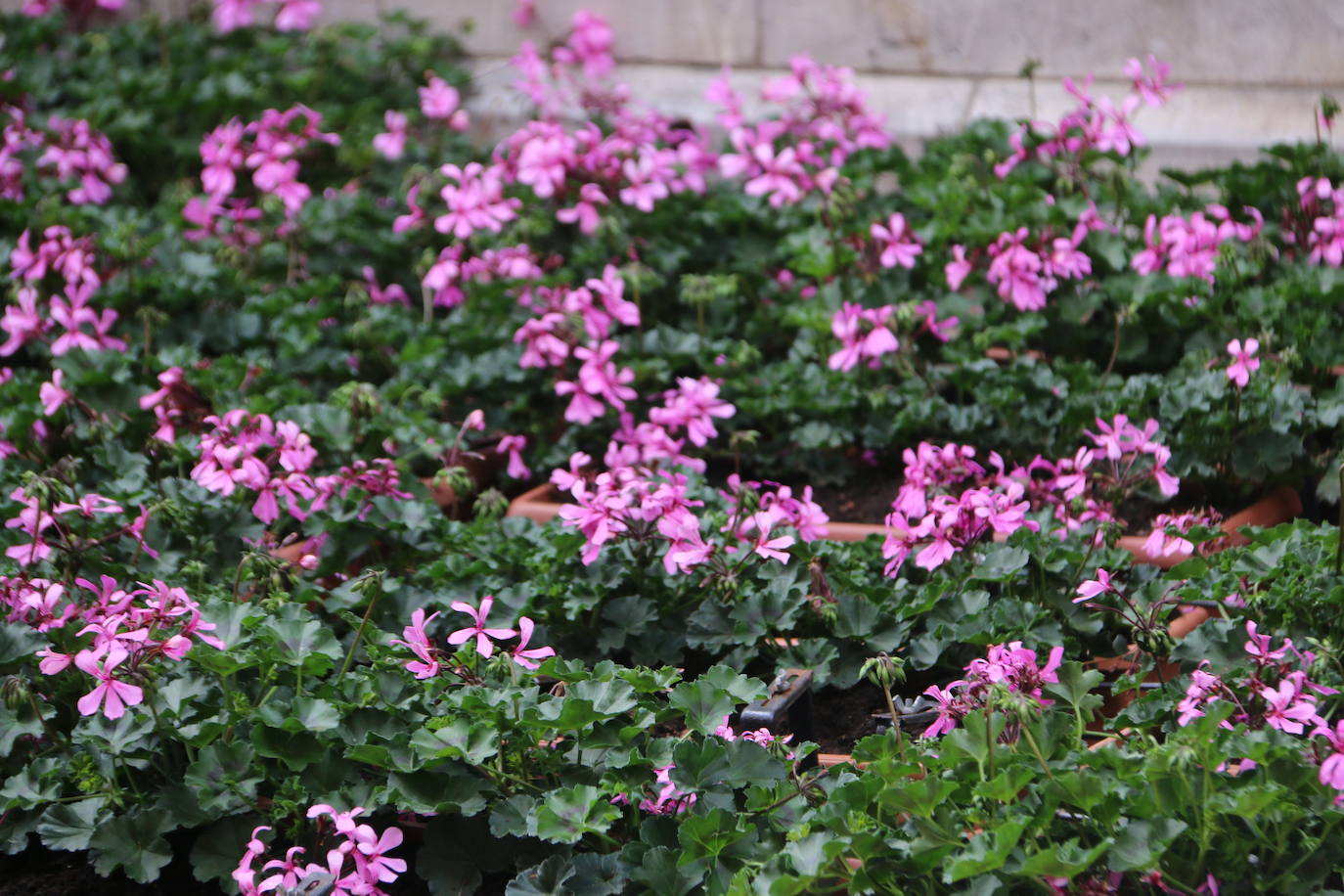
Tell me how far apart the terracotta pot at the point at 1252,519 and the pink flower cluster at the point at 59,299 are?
2.25 meters

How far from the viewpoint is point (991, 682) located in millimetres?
1859

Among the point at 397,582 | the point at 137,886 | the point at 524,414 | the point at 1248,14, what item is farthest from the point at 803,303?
the point at 137,886

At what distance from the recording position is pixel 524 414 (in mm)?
3418

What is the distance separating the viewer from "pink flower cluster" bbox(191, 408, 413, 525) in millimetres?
2469

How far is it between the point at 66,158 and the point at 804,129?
2177mm

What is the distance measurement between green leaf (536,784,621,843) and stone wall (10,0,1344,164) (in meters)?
3.29

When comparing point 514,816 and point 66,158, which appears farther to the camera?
point 66,158

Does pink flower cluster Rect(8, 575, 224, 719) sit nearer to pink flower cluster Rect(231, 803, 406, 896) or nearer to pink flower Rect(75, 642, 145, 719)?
pink flower Rect(75, 642, 145, 719)

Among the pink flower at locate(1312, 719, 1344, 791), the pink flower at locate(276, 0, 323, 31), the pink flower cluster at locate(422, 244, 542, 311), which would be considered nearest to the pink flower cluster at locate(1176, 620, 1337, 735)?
the pink flower at locate(1312, 719, 1344, 791)

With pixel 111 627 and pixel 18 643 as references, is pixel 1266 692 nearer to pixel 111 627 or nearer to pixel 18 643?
pixel 111 627

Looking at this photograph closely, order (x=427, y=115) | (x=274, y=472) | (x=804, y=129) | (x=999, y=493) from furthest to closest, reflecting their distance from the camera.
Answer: (x=427, y=115)
(x=804, y=129)
(x=274, y=472)
(x=999, y=493)

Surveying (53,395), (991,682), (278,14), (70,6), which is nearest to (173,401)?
(53,395)

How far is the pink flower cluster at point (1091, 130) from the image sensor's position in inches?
138

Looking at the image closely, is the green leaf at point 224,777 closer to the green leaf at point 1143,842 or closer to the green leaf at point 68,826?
the green leaf at point 68,826
